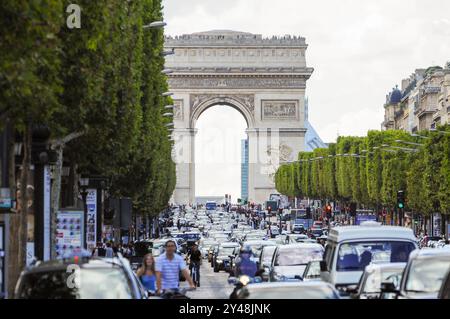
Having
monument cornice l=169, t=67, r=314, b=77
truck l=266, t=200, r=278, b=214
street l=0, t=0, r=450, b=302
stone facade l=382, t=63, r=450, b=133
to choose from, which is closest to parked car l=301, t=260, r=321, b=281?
street l=0, t=0, r=450, b=302

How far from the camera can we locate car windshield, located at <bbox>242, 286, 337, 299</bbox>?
1706 centimetres

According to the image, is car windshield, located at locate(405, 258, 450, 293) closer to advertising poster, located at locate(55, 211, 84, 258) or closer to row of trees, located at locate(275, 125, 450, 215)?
advertising poster, located at locate(55, 211, 84, 258)

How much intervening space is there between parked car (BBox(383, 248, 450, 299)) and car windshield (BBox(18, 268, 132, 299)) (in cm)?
347

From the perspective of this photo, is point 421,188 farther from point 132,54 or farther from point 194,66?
point 194,66

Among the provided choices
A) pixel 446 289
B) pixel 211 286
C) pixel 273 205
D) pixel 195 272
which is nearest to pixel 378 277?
pixel 446 289

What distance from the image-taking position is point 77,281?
18000 millimetres

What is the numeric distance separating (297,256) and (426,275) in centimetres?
1471

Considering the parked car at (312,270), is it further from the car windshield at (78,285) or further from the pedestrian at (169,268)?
the car windshield at (78,285)

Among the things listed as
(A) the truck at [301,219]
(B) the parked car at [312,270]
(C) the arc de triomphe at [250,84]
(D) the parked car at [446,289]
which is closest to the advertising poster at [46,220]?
(B) the parked car at [312,270]

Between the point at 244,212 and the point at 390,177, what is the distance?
66.3 m

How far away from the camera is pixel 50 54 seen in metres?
21.4

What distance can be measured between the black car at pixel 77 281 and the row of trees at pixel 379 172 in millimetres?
61764

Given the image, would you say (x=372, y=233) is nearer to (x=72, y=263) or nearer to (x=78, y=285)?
(x=72, y=263)
